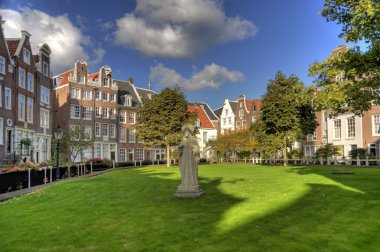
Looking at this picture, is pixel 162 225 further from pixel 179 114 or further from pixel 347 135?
pixel 347 135

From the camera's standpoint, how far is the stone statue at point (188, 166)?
43.9ft

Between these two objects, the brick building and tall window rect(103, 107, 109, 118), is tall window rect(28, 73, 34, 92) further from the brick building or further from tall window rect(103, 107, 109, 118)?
tall window rect(103, 107, 109, 118)

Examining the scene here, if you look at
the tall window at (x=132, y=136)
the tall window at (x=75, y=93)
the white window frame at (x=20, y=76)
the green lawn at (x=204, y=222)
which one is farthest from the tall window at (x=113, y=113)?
the green lawn at (x=204, y=222)

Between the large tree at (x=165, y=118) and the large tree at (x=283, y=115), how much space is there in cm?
1057

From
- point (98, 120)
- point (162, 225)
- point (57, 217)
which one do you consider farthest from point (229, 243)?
point (98, 120)

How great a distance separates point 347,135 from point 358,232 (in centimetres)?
4598

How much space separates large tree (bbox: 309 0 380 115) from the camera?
12.3m

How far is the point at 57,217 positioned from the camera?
10.6 metres

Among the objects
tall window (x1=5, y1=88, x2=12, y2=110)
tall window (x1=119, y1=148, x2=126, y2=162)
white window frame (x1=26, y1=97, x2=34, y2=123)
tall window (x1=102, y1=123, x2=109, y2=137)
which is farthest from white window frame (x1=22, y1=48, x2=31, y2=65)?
tall window (x1=119, y1=148, x2=126, y2=162)

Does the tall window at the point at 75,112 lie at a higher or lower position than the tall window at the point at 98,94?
lower

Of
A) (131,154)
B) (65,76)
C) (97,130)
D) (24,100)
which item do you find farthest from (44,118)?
(131,154)

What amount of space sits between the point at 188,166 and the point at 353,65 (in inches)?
306

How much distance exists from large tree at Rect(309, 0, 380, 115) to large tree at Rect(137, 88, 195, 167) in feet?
109

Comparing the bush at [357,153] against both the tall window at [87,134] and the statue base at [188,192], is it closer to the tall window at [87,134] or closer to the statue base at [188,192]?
the tall window at [87,134]
